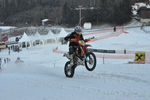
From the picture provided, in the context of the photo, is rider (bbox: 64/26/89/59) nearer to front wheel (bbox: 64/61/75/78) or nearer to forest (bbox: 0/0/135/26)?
front wheel (bbox: 64/61/75/78)

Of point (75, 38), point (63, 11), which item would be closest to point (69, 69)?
point (75, 38)

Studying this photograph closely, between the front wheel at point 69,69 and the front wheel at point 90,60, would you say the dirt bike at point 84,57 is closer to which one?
the front wheel at point 90,60

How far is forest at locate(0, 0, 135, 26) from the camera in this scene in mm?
64306

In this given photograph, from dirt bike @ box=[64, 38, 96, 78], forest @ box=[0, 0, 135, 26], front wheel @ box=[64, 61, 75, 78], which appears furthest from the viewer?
forest @ box=[0, 0, 135, 26]

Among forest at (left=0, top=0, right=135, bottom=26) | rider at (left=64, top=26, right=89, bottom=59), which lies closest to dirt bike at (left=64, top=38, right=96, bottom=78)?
rider at (left=64, top=26, right=89, bottom=59)

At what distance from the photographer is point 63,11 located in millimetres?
81250

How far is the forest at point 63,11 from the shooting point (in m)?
64.3

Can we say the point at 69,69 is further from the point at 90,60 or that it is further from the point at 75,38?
the point at 75,38

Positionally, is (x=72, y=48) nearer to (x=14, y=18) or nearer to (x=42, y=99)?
(x=42, y=99)

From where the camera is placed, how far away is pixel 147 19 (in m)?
58.3

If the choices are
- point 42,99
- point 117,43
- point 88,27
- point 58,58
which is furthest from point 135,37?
point 42,99

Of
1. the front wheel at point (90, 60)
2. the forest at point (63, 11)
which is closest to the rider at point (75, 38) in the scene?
the front wheel at point (90, 60)

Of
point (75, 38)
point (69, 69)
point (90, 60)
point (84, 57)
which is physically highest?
point (75, 38)

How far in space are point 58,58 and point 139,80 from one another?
1808 cm
